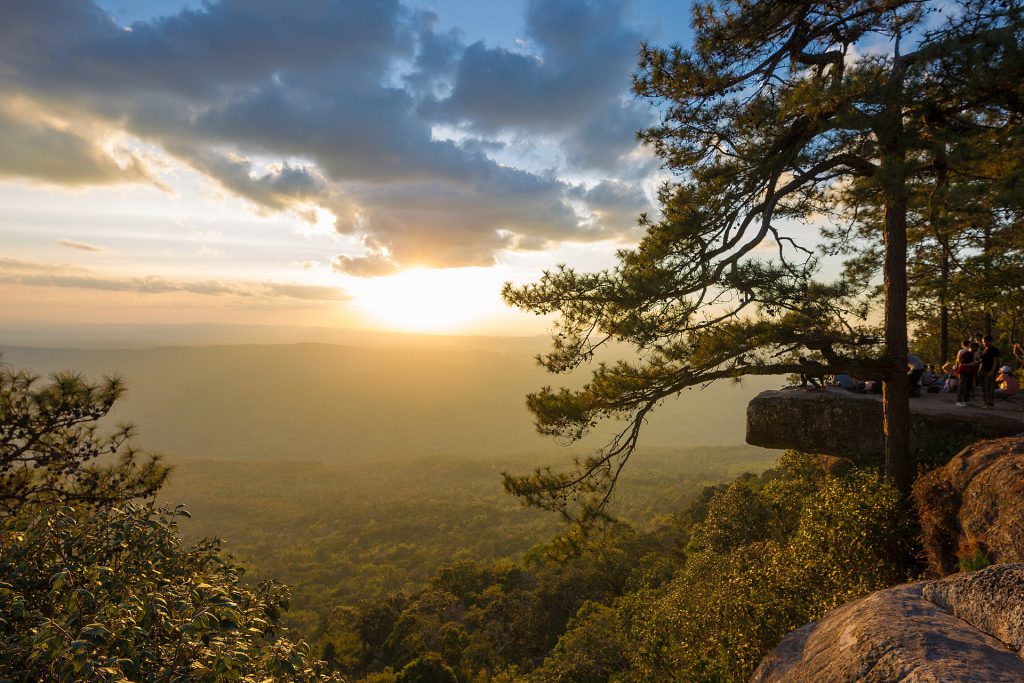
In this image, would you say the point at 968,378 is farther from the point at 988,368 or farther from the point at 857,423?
the point at 857,423

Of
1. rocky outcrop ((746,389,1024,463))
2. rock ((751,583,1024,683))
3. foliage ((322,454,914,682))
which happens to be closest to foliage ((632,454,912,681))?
foliage ((322,454,914,682))

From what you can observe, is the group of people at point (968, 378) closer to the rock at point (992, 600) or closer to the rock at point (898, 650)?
the rock at point (992, 600)

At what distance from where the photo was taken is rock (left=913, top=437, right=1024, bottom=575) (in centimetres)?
687

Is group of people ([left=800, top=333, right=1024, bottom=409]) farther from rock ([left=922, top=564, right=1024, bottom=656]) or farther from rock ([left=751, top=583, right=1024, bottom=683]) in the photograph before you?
rock ([left=751, top=583, right=1024, bottom=683])

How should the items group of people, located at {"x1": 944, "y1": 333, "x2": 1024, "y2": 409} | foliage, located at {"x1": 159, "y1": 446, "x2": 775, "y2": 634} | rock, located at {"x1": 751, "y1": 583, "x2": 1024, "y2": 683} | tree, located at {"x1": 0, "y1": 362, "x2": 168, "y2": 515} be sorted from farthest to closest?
foliage, located at {"x1": 159, "y1": 446, "x2": 775, "y2": 634} < group of people, located at {"x1": 944, "y1": 333, "x2": 1024, "y2": 409} < tree, located at {"x1": 0, "y1": 362, "x2": 168, "y2": 515} < rock, located at {"x1": 751, "y1": 583, "x2": 1024, "y2": 683}

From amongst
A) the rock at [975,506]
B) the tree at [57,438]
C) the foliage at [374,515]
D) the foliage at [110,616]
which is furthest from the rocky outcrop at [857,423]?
the foliage at [374,515]

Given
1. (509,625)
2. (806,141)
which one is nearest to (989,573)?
(806,141)

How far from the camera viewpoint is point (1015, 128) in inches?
299

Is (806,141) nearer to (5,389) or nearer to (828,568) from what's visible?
(828,568)

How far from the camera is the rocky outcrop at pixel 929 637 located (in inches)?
161

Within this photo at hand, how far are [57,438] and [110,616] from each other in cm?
636

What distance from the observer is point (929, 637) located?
455 centimetres

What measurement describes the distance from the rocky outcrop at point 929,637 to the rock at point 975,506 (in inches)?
97.6

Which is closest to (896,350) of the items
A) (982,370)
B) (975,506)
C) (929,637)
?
(975,506)
